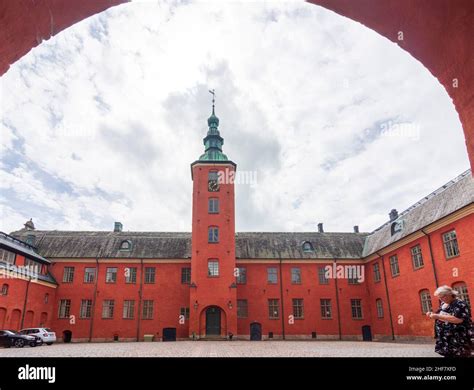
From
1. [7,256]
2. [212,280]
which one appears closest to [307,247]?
[212,280]

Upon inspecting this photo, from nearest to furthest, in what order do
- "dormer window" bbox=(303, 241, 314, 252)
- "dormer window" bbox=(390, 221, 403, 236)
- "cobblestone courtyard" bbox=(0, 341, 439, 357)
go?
"cobblestone courtyard" bbox=(0, 341, 439, 357)
"dormer window" bbox=(390, 221, 403, 236)
"dormer window" bbox=(303, 241, 314, 252)

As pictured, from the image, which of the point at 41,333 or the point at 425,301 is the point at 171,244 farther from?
the point at 425,301

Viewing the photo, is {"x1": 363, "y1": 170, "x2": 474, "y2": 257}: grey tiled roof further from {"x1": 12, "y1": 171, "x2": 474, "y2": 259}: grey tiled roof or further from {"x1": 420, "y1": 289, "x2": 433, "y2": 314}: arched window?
{"x1": 420, "y1": 289, "x2": 433, "y2": 314}: arched window

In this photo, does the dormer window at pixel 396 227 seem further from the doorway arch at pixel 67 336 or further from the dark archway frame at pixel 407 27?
the doorway arch at pixel 67 336

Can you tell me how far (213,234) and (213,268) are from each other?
306 cm

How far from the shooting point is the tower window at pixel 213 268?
30.8 meters

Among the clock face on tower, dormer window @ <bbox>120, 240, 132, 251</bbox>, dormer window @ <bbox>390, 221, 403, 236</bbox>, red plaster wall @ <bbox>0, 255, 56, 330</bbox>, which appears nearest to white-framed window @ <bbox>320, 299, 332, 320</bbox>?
dormer window @ <bbox>390, 221, 403, 236</bbox>

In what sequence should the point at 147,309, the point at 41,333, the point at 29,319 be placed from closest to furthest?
the point at 41,333
the point at 29,319
the point at 147,309

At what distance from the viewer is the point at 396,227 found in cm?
2880

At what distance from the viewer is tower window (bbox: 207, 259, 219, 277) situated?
30797 mm

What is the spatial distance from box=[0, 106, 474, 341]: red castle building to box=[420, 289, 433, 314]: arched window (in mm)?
2087

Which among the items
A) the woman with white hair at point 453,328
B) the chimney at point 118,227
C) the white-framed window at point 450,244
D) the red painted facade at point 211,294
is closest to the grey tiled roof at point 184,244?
the red painted facade at point 211,294
